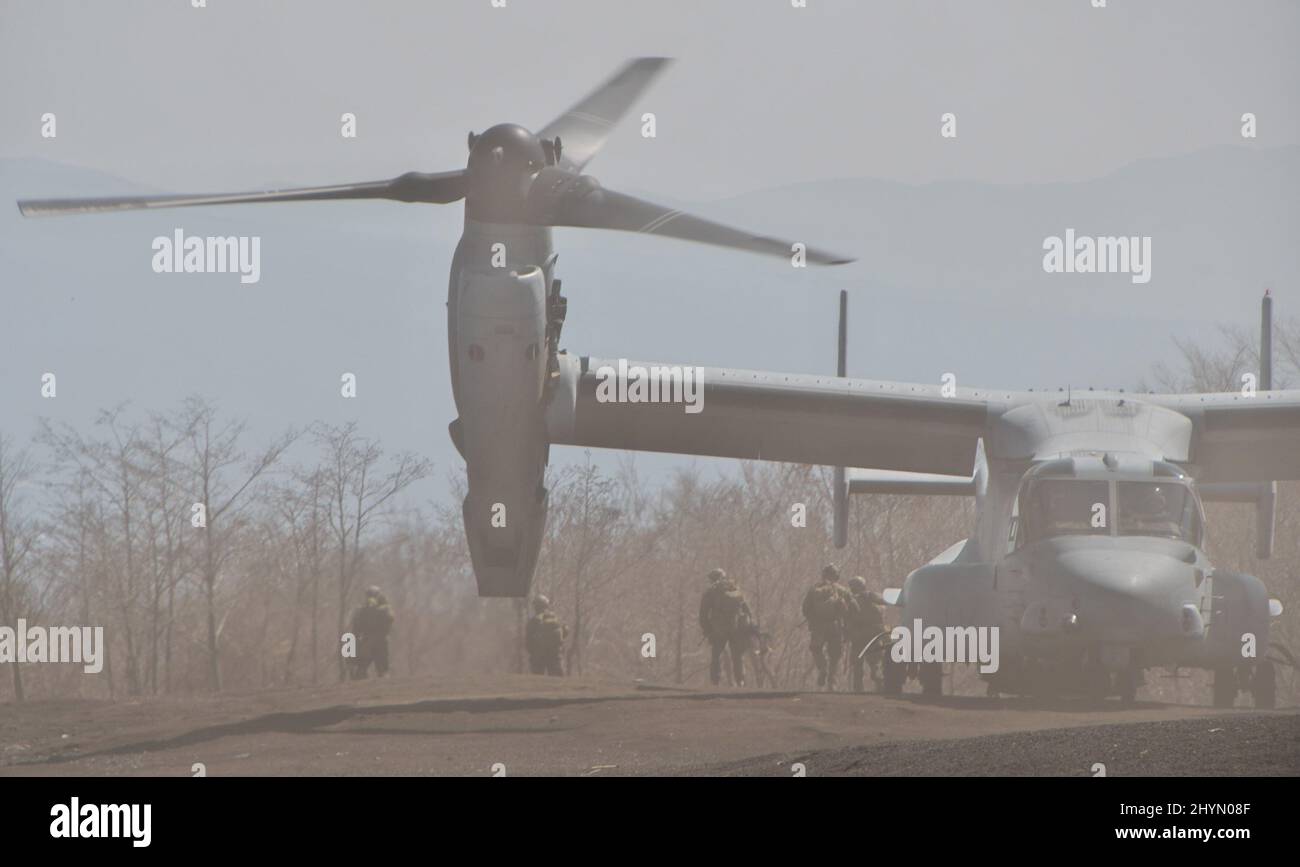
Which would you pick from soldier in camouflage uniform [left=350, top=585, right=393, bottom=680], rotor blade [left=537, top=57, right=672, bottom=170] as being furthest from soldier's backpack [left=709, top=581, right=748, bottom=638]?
rotor blade [left=537, top=57, right=672, bottom=170]

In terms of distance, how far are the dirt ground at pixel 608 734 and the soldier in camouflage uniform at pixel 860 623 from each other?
379 centimetres

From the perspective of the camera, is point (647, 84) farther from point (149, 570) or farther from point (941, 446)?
point (149, 570)

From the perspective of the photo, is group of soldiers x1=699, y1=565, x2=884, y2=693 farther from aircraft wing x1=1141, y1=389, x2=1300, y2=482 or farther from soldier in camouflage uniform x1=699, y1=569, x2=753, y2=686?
aircraft wing x1=1141, y1=389, x2=1300, y2=482

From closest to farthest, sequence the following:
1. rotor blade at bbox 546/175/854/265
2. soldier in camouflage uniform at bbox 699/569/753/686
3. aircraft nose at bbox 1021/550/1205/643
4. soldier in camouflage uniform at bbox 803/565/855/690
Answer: rotor blade at bbox 546/175/854/265 → aircraft nose at bbox 1021/550/1205/643 → soldier in camouflage uniform at bbox 803/565/855/690 → soldier in camouflage uniform at bbox 699/569/753/686

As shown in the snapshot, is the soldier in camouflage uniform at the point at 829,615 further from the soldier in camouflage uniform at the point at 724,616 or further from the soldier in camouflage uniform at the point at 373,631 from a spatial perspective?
the soldier in camouflage uniform at the point at 373,631

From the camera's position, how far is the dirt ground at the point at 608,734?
31.4 feet

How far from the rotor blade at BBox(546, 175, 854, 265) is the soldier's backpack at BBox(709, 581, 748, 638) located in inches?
316

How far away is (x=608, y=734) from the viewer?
1252 cm

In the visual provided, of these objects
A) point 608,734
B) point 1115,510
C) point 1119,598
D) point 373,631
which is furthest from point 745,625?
point 608,734

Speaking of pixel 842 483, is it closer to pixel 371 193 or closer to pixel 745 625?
pixel 745 625

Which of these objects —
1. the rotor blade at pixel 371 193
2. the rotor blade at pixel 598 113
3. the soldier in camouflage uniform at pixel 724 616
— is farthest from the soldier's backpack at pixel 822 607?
the rotor blade at pixel 371 193

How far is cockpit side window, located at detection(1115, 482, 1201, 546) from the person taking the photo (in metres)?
15.0
